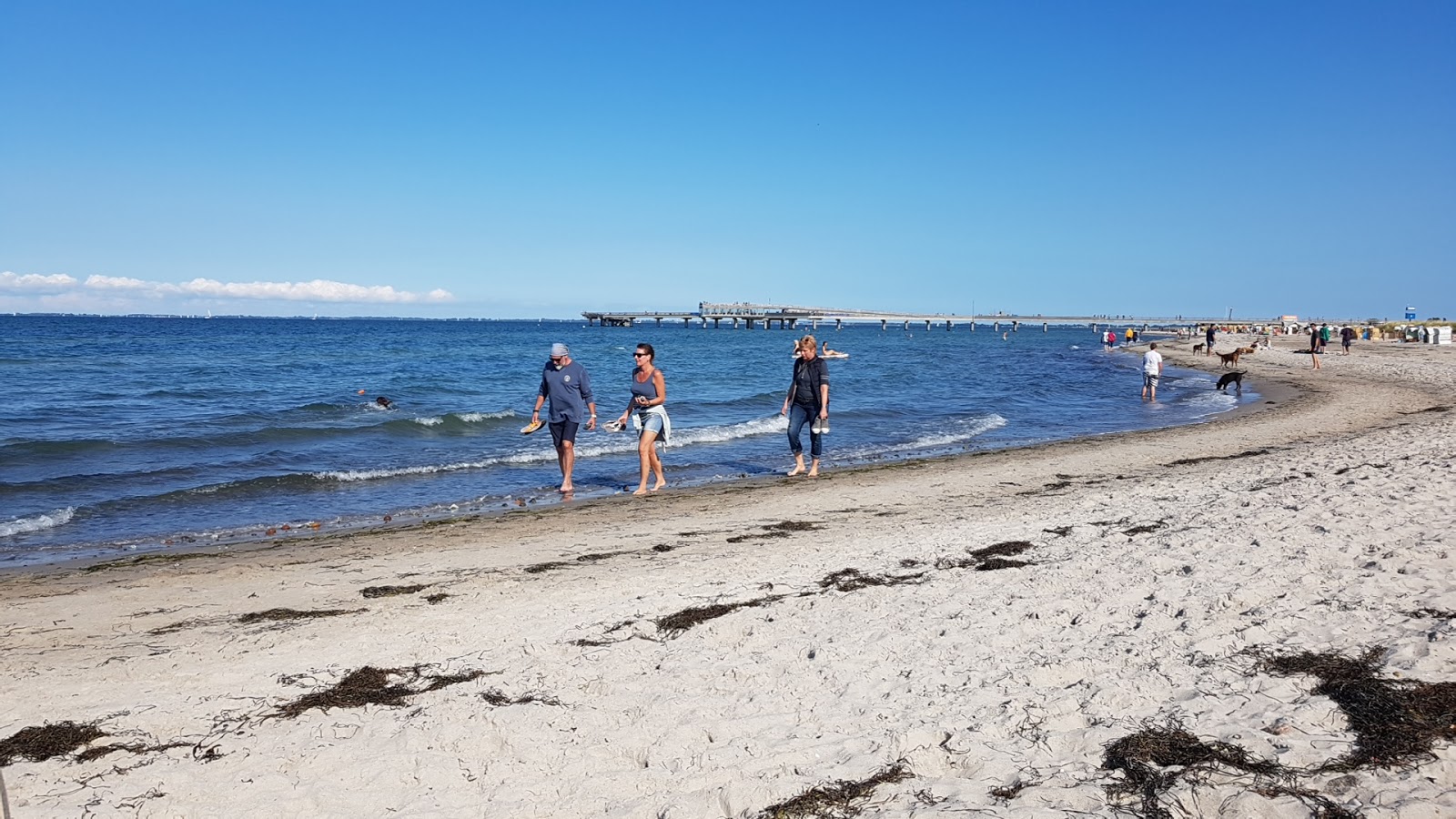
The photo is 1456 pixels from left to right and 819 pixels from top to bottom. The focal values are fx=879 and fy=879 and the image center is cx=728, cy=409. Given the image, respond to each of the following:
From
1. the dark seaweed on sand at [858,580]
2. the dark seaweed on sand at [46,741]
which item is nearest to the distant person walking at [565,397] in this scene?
the dark seaweed on sand at [858,580]

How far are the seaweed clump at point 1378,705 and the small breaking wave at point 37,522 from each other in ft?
38.6

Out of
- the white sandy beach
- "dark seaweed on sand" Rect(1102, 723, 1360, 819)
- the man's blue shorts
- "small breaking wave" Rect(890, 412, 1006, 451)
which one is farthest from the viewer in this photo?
"small breaking wave" Rect(890, 412, 1006, 451)

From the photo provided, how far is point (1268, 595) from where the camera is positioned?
16.6 ft

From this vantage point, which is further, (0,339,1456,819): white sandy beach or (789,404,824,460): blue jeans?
(789,404,824,460): blue jeans

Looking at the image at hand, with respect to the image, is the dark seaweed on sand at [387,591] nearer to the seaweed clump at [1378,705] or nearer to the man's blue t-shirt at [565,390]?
the man's blue t-shirt at [565,390]

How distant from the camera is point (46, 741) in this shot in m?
3.91

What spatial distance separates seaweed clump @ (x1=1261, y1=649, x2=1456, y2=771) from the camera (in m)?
3.20

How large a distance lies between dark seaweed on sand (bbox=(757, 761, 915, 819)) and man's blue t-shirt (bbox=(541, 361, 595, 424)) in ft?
26.5

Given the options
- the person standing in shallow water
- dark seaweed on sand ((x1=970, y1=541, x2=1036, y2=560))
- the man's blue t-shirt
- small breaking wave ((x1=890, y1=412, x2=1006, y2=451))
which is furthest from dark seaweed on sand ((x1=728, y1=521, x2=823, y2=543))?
small breaking wave ((x1=890, y1=412, x2=1006, y2=451))

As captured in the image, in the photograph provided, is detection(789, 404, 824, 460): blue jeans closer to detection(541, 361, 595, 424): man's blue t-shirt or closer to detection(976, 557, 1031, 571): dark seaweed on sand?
detection(541, 361, 595, 424): man's blue t-shirt

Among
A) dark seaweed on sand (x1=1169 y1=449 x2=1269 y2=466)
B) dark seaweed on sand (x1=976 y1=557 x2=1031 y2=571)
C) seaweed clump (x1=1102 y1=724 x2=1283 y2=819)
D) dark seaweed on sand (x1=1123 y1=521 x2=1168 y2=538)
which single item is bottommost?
dark seaweed on sand (x1=1169 y1=449 x2=1269 y2=466)

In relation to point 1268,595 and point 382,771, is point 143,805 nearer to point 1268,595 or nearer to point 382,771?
point 382,771

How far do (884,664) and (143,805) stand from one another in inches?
128

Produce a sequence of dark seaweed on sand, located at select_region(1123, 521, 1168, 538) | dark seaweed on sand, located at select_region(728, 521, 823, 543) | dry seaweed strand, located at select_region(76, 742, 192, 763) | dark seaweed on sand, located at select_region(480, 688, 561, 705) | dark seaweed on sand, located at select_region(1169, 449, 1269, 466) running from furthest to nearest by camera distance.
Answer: dark seaweed on sand, located at select_region(1169, 449, 1269, 466)
dark seaweed on sand, located at select_region(728, 521, 823, 543)
dark seaweed on sand, located at select_region(1123, 521, 1168, 538)
dark seaweed on sand, located at select_region(480, 688, 561, 705)
dry seaweed strand, located at select_region(76, 742, 192, 763)
